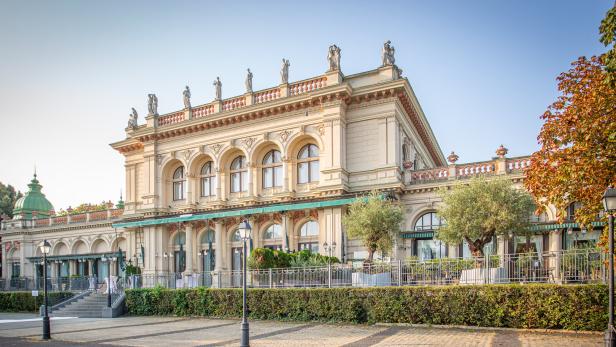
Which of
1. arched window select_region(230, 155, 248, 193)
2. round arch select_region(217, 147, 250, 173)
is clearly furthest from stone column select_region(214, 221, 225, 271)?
round arch select_region(217, 147, 250, 173)

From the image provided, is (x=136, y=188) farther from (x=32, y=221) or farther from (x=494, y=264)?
(x=494, y=264)

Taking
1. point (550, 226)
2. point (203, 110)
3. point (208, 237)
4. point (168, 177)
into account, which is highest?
point (203, 110)

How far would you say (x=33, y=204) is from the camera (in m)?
49.7

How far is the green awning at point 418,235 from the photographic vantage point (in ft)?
89.3

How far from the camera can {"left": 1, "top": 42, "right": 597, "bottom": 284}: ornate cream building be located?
28.1m

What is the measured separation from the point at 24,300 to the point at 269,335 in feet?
71.9

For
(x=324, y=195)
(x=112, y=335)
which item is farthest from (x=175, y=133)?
(x=112, y=335)

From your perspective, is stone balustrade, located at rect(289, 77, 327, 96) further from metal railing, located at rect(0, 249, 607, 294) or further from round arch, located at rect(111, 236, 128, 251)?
round arch, located at rect(111, 236, 128, 251)

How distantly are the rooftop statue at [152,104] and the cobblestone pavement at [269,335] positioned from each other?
58.4 ft

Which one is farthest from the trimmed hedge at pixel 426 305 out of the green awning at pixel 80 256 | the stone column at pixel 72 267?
the stone column at pixel 72 267

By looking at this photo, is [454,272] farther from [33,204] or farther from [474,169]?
[33,204]

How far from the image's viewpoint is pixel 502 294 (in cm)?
1560

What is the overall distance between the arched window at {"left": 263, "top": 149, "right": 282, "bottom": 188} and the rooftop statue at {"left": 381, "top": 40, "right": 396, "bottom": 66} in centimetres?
885

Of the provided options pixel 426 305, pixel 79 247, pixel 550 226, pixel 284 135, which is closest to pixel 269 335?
pixel 426 305
